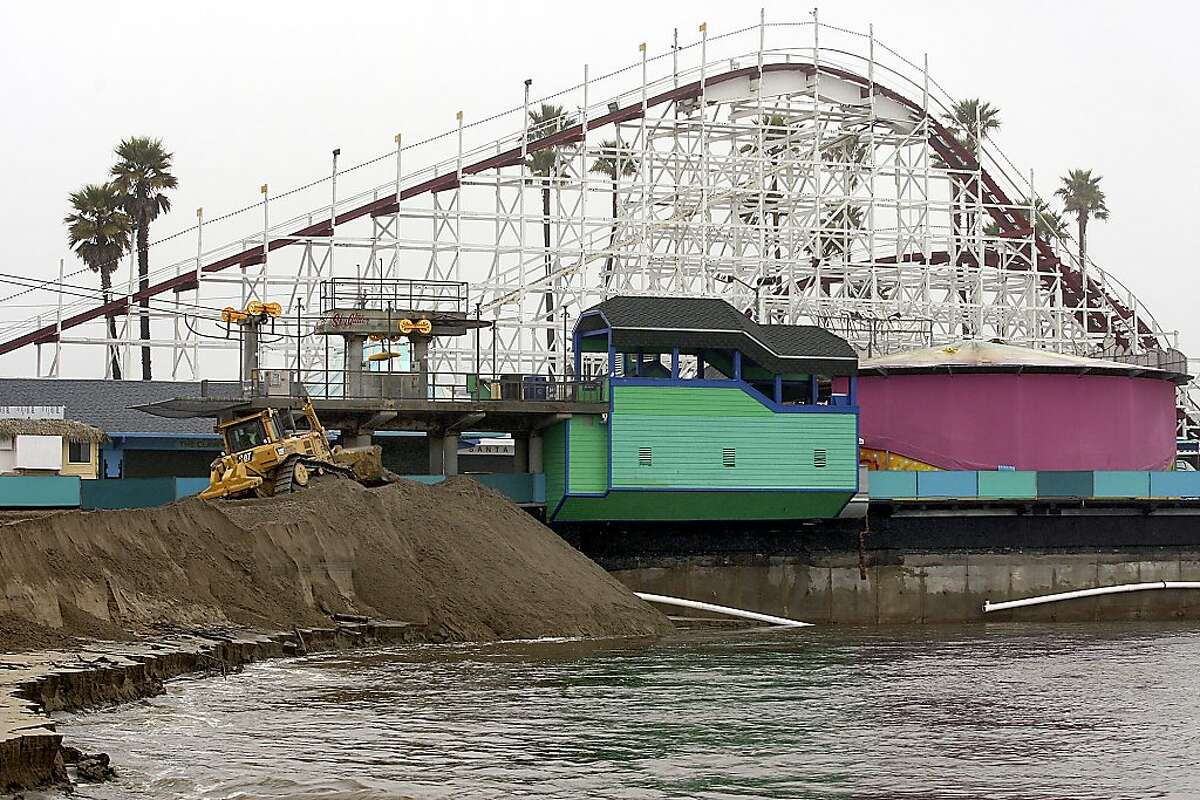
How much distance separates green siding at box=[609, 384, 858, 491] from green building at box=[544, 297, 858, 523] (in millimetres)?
24

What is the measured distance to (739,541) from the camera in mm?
41531

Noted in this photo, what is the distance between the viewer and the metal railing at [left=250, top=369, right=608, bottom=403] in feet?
128

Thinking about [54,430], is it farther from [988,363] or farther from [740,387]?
[988,363]

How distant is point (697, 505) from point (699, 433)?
5.85 feet

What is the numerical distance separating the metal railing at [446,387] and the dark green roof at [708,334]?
59.6 inches

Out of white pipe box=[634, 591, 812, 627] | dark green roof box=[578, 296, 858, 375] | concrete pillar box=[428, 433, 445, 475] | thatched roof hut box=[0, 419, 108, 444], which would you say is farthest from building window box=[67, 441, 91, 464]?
white pipe box=[634, 591, 812, 627]

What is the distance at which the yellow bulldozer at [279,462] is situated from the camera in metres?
35.2

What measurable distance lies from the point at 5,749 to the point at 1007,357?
127 ft

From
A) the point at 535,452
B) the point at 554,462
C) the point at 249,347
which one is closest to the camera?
the point at 554,462

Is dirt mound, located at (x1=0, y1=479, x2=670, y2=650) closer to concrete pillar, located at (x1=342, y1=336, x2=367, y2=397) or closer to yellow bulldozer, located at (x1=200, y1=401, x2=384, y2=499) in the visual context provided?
yellow bulldozer, located at (x1=200, y1=401, x2=384, y2=499)

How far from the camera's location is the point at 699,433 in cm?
4003

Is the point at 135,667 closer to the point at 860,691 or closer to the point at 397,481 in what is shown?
the point at 860,691

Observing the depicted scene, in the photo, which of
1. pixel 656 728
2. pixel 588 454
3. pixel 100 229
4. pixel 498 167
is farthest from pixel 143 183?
pixel 656 728

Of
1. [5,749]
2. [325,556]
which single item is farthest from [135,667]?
[325,556]
